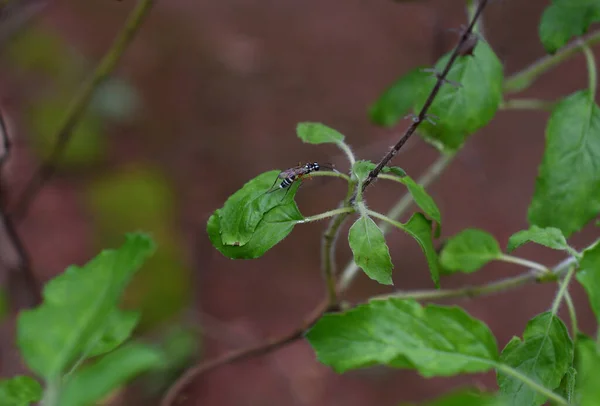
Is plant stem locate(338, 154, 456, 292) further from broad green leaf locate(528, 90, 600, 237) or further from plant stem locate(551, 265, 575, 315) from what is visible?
plant stem locate(551, 265, 575, 315)

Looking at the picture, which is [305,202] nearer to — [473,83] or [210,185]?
[210,185]

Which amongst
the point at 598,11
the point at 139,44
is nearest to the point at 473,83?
the point at 598,11

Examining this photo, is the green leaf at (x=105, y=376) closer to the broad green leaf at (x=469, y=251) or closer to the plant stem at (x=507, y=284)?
the plant stem at (x=507, y=284)

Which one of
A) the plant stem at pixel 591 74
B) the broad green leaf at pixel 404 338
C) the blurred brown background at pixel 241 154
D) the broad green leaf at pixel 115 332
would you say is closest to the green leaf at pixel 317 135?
the broad green leaf at pixel 404 338

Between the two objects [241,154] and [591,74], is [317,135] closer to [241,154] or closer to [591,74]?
[591,74]

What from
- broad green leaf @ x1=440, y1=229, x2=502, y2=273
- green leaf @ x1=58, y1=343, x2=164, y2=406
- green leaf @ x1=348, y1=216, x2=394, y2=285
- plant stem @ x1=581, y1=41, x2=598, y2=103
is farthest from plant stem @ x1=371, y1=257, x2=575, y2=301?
green leaf @ x1=58, y1=343, x2=164, y2=406
